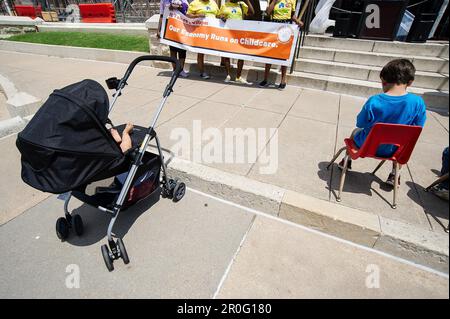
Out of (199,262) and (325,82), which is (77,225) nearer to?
(199,262)

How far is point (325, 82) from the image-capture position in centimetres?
615

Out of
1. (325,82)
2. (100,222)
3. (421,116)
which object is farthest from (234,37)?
(100,222)

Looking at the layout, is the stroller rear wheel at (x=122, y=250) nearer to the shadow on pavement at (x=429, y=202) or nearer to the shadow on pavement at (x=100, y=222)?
the shadow on pavement at (x=100, y=222)

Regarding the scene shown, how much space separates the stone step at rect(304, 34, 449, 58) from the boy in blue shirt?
5.25m

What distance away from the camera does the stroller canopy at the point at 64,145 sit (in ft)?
5.73

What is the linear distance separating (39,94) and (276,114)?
548 cm

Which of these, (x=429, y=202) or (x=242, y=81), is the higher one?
(x=429, y=202)

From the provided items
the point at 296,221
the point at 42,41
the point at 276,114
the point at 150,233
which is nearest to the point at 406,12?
the point at 276,114

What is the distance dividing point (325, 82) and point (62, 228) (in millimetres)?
6033

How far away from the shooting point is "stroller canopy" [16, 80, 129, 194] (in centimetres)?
175

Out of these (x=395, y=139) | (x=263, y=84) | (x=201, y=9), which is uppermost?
(x=201, y=9)

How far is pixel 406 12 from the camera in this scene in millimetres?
7242

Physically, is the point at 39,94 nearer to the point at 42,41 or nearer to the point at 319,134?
the point at 319,134

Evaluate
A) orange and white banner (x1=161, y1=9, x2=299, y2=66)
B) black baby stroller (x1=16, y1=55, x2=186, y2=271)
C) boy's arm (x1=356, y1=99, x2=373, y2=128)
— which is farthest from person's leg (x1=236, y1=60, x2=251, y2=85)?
black baby stroller (x1=16, y1=55, x2=186, y2=271)
